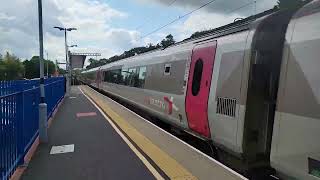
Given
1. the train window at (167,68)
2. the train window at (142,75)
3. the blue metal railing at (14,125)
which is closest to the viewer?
the blue metal railing at (14,125)

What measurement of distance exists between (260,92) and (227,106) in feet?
3.18

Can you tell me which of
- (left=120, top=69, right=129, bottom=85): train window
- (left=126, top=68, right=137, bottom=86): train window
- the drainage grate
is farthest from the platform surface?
(left=120, top=69, right=129, bottom=85): train window

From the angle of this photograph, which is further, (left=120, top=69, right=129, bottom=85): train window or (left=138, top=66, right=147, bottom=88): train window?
(left=120, top=69, right=129, bottom=85): train window

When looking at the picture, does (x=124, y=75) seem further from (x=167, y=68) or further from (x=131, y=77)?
(x=167, y=68)

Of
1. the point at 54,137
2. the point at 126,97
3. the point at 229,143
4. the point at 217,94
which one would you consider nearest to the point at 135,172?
the point at 229,143

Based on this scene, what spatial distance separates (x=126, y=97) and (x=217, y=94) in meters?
15.8

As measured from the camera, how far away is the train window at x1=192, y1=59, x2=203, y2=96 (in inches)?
422

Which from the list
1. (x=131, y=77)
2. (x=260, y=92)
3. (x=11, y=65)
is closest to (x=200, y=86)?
(x=260, y=92)

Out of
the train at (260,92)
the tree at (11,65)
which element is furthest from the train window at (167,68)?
the tree at (11,65)

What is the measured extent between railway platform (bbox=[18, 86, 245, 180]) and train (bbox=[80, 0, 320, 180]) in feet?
2.19

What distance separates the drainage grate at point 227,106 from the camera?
8318mm

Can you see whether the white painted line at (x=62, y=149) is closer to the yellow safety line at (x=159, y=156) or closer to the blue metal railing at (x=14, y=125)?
the blue metal railing at (x=14, y=125)

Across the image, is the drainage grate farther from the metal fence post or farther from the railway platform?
the metal fence post

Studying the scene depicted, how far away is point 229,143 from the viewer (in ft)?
27.7
